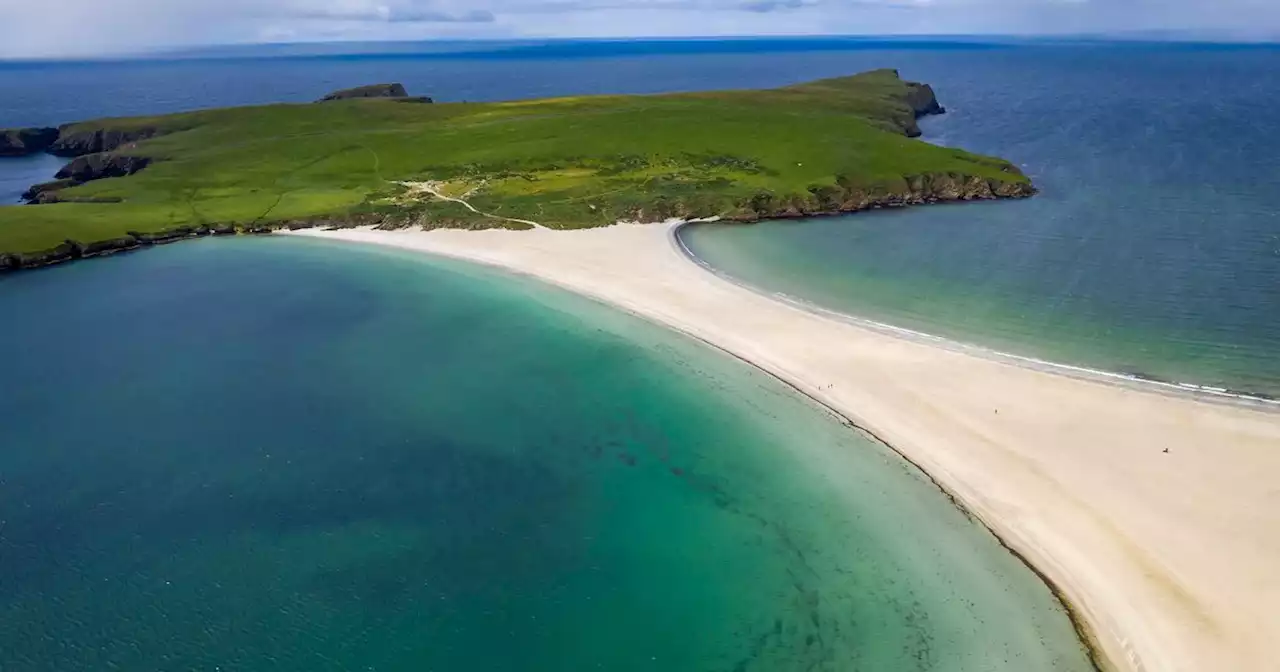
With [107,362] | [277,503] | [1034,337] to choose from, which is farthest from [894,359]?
[107,362]

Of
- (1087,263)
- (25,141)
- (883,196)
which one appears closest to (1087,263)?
(1087,263)

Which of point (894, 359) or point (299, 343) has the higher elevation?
point (894, 359)

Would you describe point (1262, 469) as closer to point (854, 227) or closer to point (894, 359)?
point (894, 359)

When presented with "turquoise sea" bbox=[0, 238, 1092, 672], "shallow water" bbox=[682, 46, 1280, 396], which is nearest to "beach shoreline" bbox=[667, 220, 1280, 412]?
"shallow water" bbox=[682, 46, 1280, 396]

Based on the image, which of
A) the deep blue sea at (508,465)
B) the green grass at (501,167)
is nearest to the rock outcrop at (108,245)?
the green grass at (501,167)

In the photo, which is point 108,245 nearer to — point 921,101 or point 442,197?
point 442,197

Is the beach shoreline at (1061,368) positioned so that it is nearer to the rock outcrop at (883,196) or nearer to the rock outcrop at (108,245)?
the rock outcrop at (883,196)
